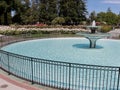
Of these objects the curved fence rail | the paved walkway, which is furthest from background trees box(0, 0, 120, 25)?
the paved walkway

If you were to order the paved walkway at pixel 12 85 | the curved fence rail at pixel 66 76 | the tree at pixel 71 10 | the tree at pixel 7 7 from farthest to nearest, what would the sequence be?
the tree at pixel 71 10, the tree at pixel 7 7, the curved fence rail at pixel 66 76, the paved walkway at pixel 12 85

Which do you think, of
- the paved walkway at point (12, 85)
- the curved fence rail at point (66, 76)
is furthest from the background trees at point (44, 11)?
the paved walkway at point (12, 85)

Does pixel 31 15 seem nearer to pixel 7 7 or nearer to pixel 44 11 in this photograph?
pixel 44 11

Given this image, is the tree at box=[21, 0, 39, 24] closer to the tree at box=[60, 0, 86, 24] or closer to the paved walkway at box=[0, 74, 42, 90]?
the tree at box=[60, 0, 86, 24]

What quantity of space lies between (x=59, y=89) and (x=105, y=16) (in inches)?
2712

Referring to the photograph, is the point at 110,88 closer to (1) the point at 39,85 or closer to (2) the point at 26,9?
(1) the point at 39,85

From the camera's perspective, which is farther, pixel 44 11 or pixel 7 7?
pixel 44 11

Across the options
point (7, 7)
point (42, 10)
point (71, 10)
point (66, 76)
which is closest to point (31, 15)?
point (42, 10)

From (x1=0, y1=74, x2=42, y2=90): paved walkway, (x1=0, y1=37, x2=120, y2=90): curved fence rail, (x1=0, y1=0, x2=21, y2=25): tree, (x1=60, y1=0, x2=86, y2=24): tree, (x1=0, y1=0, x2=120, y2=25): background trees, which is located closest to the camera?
(x1=0, y1=74, x2=42, y2=90): paved walkway

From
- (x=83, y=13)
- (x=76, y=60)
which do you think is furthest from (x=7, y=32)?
(x=83, y=13)

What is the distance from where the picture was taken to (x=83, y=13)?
52.8m

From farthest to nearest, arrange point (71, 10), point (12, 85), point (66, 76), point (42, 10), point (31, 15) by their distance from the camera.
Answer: point (71, 10), point (42, 10), point (31, 15), point (66, 76), point (12, 85)

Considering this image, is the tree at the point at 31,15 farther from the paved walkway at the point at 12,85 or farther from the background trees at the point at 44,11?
the paved walkway at the point at 12,85

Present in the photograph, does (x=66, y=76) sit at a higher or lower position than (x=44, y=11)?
lower
